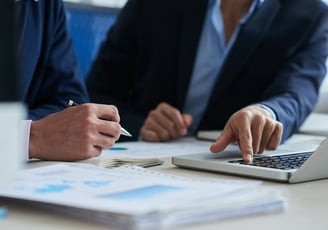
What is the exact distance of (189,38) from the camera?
1.58m

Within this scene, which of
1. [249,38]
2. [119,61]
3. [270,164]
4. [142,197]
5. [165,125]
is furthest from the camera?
[119,61]

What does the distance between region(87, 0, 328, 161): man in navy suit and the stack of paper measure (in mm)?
695

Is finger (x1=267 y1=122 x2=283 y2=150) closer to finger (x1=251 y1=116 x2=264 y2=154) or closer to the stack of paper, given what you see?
finger (x1=251 y1=116 x2=264 y2=154)

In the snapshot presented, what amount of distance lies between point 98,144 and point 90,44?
0.89 metres

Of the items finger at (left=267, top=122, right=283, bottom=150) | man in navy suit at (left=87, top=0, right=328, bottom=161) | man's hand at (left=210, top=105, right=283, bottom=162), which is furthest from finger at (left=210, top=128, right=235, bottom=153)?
man in navy suit at (left=87, top=0, right=328, bottom=161)

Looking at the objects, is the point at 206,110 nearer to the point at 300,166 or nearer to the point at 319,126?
the point at 319,126

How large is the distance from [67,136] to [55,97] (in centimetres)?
33

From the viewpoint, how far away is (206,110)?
5.16 ft

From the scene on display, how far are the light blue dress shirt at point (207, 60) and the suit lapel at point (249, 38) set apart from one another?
3 cm

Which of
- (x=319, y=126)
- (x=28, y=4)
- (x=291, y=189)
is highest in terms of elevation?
(x=28, y=4)

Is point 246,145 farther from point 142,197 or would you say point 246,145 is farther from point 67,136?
point 142,197

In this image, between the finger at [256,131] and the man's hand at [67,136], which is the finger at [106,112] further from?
the finger at [256,131]

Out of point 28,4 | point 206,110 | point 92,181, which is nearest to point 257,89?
point 206,110

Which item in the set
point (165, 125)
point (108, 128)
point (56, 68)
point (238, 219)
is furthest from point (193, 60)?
point (238, 219)
